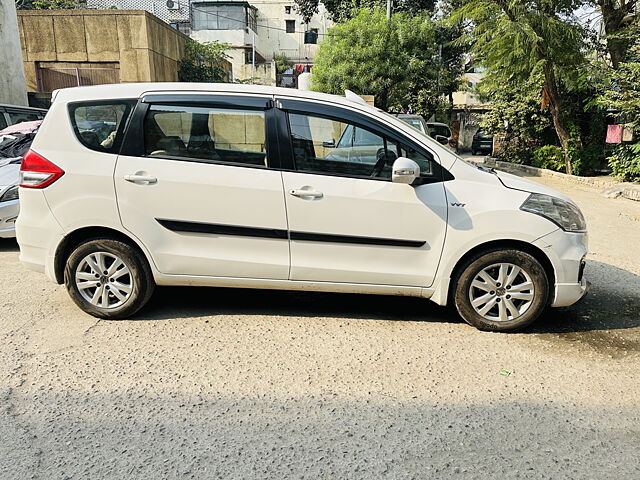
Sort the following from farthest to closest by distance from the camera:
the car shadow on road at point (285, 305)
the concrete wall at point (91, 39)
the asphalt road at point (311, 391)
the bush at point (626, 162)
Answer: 1. the concrete wall at point (91, 39)
2. the bush at point (626, 162)
3. the car shadow on road at point (285, 305)
4. the asphalt road at point (311, 391)

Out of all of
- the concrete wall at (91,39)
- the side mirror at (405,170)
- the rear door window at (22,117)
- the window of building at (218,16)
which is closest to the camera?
the side mirror at (405,170)

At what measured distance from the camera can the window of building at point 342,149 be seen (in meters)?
4.00

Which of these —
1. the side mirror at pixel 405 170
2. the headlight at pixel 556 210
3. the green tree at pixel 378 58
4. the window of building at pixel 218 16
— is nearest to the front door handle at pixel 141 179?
the side mirror at pixel 405 170

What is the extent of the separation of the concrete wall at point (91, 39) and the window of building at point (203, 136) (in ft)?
46.5

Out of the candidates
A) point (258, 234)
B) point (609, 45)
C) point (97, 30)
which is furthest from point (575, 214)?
point (97, 30)

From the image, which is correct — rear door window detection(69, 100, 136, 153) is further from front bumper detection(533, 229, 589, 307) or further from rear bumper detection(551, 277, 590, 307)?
rear bumper detection(551, 277, 590, 307)

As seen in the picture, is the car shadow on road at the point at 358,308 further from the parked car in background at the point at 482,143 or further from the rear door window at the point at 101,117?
the parked car in background at the point at 482,143

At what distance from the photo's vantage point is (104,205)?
4000 millimetres

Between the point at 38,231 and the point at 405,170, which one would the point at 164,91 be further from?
the point at 405,170

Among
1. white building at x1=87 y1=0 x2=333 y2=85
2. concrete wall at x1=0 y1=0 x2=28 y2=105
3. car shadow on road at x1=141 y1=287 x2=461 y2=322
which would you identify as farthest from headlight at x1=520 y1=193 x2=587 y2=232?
white building at x1=87 y1=0 x2=333 y2=85

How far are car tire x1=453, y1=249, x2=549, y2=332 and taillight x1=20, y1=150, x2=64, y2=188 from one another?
10.6 feet

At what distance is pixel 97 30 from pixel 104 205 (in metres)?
15.4

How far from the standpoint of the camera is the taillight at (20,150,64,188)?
13.1 ft

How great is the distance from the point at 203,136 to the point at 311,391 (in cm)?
212
